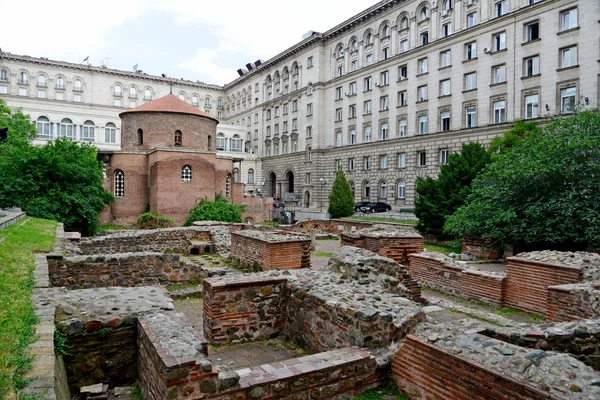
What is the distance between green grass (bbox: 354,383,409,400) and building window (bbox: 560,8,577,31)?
96.6 feet

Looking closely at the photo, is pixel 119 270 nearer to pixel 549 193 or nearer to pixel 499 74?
pixel 549 193

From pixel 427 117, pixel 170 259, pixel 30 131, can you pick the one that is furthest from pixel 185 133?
pixel 170 259

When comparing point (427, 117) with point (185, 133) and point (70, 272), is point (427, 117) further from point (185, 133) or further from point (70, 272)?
point (70, 272)

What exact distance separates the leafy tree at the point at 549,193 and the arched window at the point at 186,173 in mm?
20746

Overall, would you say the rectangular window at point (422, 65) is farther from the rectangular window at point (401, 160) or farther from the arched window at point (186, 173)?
the arched window at point (186, 173)

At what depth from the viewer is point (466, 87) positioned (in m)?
32.1

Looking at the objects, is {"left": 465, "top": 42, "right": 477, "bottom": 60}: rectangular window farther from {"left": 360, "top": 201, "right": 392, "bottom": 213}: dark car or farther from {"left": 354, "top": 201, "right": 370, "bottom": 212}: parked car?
{"left": 354, "top": 201, "right": 370, "bottom": 212}: parked car

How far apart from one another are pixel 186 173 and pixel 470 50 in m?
23.6

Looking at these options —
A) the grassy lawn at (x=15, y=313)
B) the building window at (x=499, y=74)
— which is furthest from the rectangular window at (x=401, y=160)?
the grassy lawn at (x=15, y=313)

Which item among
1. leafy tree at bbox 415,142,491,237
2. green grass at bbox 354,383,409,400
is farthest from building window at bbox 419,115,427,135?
green grass at bbox 354,383,409,400

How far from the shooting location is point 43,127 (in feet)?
154

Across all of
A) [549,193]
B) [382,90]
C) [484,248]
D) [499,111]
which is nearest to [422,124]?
[382,90]

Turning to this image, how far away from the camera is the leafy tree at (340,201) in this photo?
107 ft

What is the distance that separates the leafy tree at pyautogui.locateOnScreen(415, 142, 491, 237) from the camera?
68.7ft
